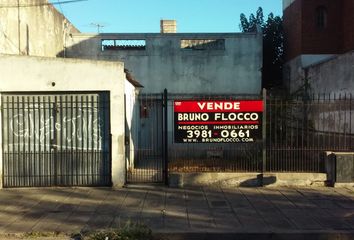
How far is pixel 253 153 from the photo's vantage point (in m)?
13.4

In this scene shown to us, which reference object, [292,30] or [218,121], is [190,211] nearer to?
[218,121]

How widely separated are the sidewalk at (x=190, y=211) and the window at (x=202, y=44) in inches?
460

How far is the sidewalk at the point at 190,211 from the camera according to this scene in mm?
8227

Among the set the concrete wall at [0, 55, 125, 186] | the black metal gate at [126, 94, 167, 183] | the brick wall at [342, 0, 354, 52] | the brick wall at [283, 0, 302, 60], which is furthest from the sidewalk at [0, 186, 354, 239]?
the brick wall at [283, 0, 302, 60]

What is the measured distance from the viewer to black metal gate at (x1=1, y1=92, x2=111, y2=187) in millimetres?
12352

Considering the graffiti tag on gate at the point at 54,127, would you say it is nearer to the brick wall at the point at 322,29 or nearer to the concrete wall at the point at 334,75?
the concrete wall at the point at 334,75

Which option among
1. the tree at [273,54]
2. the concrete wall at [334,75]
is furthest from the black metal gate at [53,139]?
the tree at [273,54]

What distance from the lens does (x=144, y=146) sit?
63.8ft

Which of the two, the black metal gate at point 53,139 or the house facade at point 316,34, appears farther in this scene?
the house facade at point 316,34

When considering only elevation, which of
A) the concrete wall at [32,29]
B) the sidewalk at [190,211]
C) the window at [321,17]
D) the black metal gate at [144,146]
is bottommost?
the sidewalk at [190,211]

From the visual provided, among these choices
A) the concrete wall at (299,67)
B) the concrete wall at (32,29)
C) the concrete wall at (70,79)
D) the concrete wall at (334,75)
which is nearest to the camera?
the concrete wall at (70,79)

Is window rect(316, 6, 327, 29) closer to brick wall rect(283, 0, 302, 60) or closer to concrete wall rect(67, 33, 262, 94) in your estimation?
brick wall rect(283, 0, 302, 60)

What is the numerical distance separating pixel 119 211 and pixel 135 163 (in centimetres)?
680

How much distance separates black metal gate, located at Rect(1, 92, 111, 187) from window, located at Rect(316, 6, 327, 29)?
12774 mm
